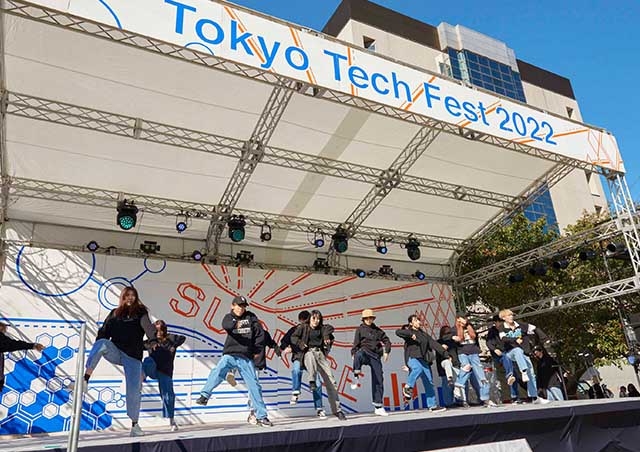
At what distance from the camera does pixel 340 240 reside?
10484 mm

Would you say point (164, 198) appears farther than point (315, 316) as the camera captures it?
Yes

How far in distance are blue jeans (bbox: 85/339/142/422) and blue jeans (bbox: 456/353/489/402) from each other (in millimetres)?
5182

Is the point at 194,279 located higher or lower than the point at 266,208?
lower

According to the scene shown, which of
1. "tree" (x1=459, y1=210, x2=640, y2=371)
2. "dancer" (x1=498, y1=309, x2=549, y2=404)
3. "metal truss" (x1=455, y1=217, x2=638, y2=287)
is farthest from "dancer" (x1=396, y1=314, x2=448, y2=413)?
"tree" (x1=459, y1=210, x2=640, y2=371)

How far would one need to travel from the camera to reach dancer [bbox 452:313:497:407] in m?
7.57

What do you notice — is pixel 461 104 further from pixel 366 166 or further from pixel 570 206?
pixel 570 206

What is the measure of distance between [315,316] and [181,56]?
394 centimetres

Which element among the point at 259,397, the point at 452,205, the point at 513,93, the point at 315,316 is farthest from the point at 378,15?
the point at 259,397

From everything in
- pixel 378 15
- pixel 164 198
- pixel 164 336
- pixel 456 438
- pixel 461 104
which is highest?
pixel 378 15

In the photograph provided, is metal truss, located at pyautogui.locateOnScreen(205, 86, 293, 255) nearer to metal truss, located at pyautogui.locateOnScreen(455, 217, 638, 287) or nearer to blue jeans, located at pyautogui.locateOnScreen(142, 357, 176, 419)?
blue jeans, located at pyautogui.locateOnScreen(142, 357, 176, 419)

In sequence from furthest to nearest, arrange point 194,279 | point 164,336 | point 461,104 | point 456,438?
point 194,279
point 461,104
point 164,336
point 456,438

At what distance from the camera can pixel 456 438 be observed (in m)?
5.00

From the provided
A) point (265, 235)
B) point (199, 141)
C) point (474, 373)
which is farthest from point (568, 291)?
point (199, 141)

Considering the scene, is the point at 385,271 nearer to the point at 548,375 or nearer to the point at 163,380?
the point at 548,375
